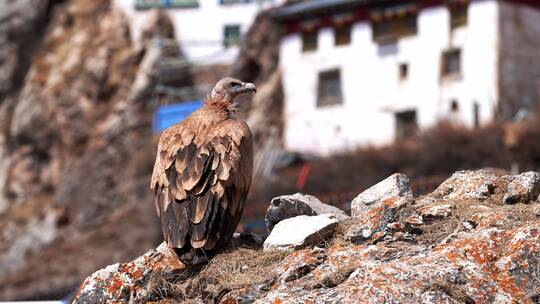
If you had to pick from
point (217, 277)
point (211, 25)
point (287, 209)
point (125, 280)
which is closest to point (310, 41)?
point (211, 25)

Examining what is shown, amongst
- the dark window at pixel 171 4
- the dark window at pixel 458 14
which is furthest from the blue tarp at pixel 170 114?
the dark window at pixel 458 14

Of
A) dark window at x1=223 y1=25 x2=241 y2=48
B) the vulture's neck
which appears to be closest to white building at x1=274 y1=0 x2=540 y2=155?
dark window at x1=223 y1=25 x2=241 y2=48

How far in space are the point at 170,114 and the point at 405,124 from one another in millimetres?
13477

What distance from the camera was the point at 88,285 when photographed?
10.7m

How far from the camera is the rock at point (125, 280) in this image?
34.6 feet

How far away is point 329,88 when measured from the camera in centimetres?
6169

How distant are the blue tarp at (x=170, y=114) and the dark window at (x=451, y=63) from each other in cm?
1306

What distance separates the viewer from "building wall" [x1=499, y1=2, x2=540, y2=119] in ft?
179

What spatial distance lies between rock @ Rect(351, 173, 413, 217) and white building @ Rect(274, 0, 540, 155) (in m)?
41.8

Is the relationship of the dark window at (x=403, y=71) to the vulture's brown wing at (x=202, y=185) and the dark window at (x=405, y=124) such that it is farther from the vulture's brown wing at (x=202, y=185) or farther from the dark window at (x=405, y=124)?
the vulture's brown wing at (x=202, y=185)

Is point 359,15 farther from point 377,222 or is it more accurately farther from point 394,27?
point 377,222

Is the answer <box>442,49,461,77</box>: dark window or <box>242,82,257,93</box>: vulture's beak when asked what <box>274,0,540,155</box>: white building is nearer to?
<box>442,49,461,77</box>: dark window

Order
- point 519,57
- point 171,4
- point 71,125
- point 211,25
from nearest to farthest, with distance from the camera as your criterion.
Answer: point 519,57, point 211,25, point 171,4, point 71,125

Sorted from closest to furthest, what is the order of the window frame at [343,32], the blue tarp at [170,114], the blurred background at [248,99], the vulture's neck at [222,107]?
the vulture's neck at [222,107], the blurred background at [248,99], the window frame at [343,32], the blue tarp at [170,114]
